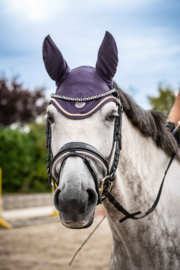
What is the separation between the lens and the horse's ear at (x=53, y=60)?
2.05 m

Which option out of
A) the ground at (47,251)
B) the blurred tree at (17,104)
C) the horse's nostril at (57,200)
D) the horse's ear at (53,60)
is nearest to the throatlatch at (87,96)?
the horse's ear at (53,60)

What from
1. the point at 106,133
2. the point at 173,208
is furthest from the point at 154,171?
the point at 106,133

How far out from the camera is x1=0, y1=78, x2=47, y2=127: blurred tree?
2484 cm

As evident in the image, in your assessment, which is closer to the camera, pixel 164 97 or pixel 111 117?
pixel 111 117

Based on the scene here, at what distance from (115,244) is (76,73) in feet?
4.83

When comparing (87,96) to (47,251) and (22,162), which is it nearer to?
(47,251)

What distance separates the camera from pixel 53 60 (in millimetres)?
2055

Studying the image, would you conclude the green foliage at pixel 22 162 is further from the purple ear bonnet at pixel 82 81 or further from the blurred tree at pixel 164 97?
the purple ear bonnet at pixel 82 81

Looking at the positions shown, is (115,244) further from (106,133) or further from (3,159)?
(3,159)

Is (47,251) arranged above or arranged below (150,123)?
below

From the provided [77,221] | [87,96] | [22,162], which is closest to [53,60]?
[87,96]

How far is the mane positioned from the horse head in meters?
0.22

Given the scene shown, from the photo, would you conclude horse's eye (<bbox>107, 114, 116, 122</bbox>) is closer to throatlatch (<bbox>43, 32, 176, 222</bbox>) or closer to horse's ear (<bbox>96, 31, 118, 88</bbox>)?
throatlatch (<bbox>43, 32, 176, 222</bbox>)

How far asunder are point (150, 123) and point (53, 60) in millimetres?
991
